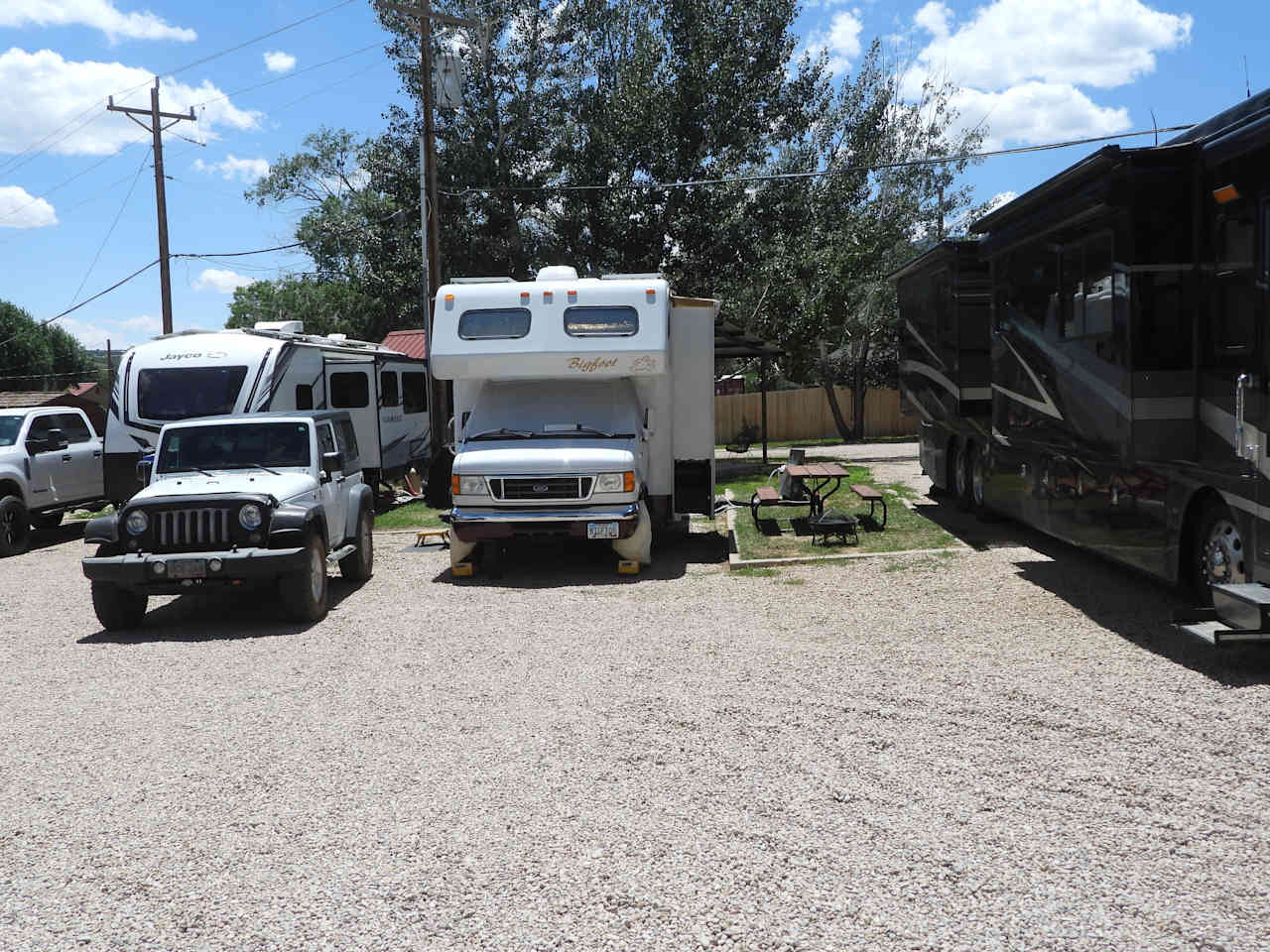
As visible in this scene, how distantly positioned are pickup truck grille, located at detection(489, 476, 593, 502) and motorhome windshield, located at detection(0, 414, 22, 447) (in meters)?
8.77

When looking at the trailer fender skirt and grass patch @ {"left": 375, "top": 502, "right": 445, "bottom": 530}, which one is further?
grass patch @ {"left": 375, "top": 502, "right": 445, "bottom": 530}

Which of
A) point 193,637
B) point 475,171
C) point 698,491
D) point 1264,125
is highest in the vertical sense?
point 475,171

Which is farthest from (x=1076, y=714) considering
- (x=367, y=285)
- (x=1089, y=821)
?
(x=367, y=285)

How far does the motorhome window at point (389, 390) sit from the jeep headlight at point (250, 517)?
11220mm

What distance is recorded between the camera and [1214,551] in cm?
730

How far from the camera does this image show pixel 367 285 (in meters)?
29.0

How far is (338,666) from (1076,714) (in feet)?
15.6

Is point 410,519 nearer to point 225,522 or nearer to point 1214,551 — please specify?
point 225,522

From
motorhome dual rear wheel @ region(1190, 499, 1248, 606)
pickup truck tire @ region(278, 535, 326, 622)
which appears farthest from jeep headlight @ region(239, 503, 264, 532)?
motorhome dual rear wheel @ region(1190, 499, 1248, 606)

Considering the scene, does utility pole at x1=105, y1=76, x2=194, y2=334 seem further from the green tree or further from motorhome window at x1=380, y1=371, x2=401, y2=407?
the green tree

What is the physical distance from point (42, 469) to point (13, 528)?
1.12 metres

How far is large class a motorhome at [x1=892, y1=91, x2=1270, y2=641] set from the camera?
6.72 metres

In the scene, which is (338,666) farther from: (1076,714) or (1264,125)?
(1264,125)

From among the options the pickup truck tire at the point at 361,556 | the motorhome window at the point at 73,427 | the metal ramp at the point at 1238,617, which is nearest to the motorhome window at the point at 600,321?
the pickup truck tire at the point at 361,556
